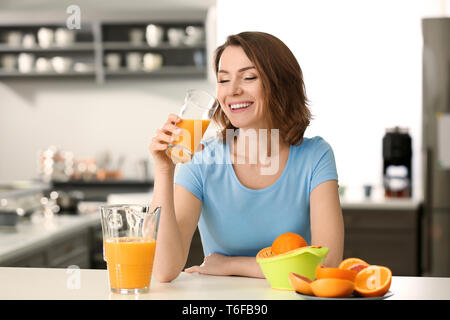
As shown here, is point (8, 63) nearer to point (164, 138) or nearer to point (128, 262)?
point (164, 138)

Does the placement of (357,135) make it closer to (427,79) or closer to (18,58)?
(427,79)

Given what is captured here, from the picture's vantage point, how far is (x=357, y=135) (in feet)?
15.3

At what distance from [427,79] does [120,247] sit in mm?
3259

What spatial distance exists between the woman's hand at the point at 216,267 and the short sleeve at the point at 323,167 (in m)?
0.29

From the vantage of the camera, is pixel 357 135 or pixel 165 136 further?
pixel 357 135

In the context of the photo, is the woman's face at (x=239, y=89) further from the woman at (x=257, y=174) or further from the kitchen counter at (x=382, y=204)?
the kitchen counter at (x=382, y=204)

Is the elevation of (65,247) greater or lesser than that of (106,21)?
lesser

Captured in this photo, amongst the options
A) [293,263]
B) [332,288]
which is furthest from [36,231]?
[332,288]

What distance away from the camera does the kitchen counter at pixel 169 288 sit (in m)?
1.10

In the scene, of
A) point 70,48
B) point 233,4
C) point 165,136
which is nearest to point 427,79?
point 233,4

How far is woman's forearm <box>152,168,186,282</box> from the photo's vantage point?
128cm

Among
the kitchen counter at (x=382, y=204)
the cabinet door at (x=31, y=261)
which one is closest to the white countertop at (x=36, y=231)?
the cabinet door at (x=31, y=261)

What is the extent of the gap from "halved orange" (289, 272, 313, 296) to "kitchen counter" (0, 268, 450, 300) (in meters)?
0.02

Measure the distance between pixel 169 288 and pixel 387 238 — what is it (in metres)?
2.97
